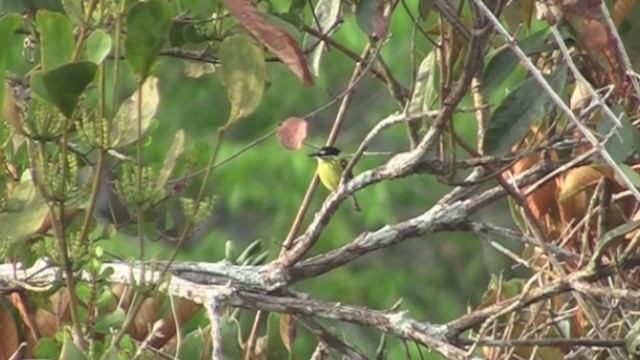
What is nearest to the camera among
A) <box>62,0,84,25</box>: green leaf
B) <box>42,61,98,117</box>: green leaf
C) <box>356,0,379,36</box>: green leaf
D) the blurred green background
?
<box>42,61,98,117</box>: green leaf

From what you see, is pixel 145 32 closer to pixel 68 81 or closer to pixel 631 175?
pixel 68 81

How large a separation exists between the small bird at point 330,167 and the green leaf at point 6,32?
1.46ft

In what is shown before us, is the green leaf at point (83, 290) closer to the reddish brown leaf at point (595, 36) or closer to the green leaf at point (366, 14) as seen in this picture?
the green leaf at point (366, 14)

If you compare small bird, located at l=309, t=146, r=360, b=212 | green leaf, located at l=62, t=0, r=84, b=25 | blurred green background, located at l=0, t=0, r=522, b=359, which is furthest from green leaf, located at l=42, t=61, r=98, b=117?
blurred green background, located at l=0, t=0, r=522, b=359

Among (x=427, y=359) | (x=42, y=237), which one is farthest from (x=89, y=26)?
(x=427, y=359)

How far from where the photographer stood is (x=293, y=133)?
1224 mm

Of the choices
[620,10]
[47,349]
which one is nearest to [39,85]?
[47,349]

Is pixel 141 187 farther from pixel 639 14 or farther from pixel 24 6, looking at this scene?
pixel 639 14

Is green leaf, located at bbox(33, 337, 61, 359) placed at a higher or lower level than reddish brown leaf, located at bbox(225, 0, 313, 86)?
lower

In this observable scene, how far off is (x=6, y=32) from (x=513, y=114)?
1.58 ft

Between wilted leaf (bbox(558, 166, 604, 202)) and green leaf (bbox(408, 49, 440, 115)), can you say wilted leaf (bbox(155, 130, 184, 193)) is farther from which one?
wilted leaf (bbox(558, 166, 604, 202))

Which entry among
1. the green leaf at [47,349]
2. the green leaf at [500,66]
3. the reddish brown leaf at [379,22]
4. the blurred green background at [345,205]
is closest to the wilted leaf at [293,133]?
the reddish brown leaf at [379,22]

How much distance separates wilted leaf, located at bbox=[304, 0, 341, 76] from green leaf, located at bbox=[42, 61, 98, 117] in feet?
1.38

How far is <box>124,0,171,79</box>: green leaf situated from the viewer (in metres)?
1.08
